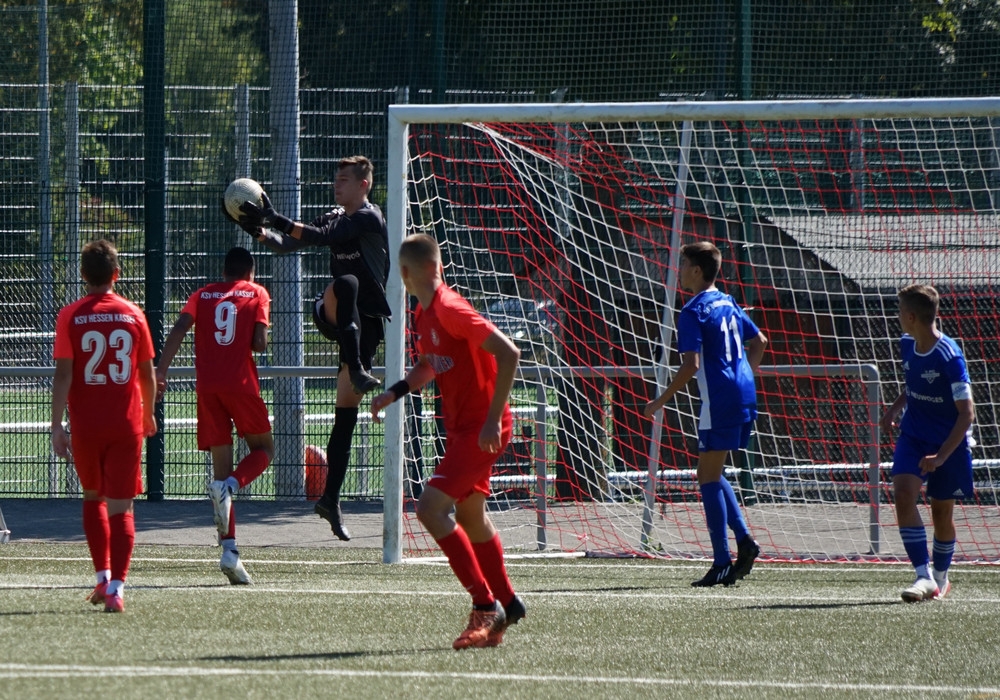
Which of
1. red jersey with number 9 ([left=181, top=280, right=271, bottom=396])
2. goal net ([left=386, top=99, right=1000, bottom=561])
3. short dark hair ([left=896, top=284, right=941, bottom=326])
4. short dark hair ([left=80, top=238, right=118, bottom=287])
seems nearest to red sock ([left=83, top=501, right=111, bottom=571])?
short dark hair ([left=80, top=238, right=118, bottom=287])

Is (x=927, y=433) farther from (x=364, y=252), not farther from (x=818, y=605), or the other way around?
(x=364, y=252)

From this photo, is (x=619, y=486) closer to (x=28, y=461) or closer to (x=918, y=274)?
(x=918, y=274)

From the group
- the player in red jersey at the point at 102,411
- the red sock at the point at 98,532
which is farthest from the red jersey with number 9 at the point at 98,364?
the red sock at the point at 98,532

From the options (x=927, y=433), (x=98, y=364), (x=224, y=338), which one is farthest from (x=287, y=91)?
(x=927, y=433)

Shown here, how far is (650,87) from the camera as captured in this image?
1244 centimetres

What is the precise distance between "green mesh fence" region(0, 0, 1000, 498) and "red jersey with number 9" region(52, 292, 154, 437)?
17.1 feet

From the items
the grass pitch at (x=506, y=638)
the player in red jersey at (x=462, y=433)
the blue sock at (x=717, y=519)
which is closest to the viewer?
the grass pitch at (x=506, y=638)

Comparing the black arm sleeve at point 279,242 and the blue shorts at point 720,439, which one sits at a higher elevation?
the black arm sleeve at point 279,242

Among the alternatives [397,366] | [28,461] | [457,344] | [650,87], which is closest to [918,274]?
[650,87]

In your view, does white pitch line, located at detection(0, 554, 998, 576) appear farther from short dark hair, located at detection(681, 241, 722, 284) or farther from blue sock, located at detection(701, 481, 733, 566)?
short dark hair, located at detection(681, 241, 722, 284)

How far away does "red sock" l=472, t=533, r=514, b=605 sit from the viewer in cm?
602

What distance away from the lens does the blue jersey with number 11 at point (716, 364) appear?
26.1 ft

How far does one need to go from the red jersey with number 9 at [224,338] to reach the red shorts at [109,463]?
1257 mm

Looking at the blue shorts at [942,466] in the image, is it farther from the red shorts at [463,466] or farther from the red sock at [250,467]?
the red sock at [250,467]
